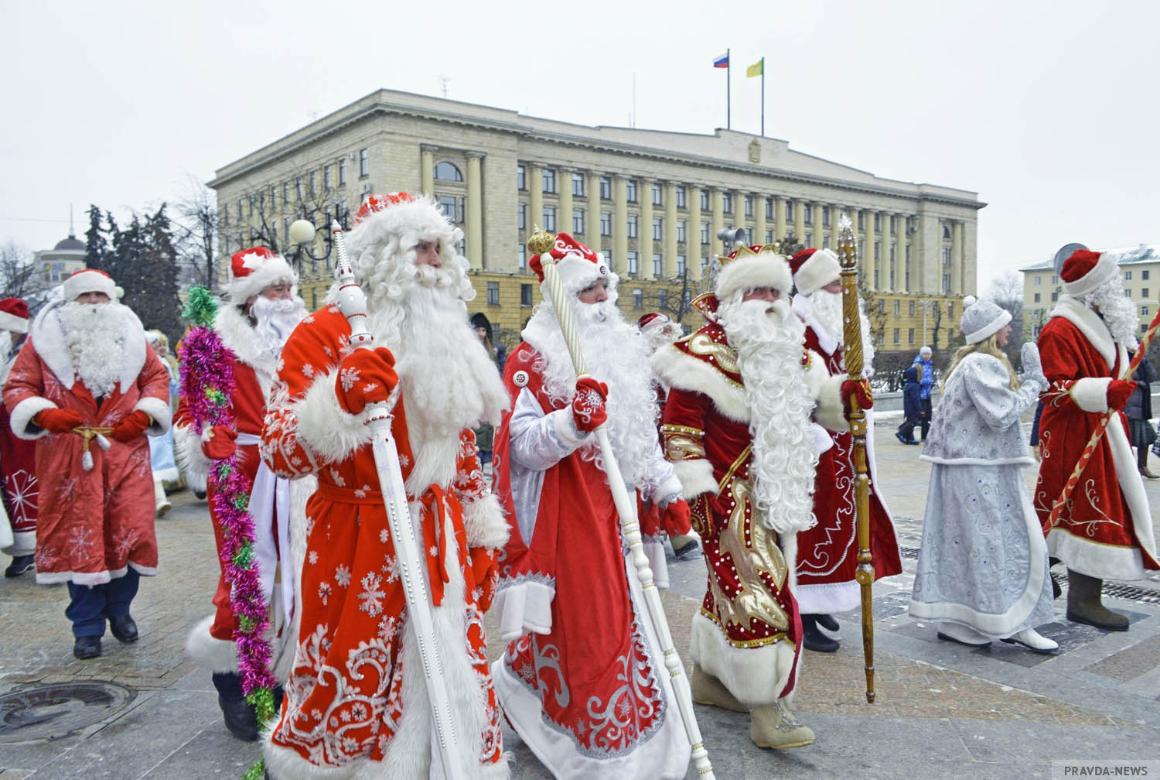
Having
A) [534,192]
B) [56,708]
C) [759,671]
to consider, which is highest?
[534,192]

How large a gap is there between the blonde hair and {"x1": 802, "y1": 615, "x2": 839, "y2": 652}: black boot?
1.73 m

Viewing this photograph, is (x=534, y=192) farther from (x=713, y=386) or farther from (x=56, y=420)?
(x=713, y=386)

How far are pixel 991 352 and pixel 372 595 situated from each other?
13.7 feet

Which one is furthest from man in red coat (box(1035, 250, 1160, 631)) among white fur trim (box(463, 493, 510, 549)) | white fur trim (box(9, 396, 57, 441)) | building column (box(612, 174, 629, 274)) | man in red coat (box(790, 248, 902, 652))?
building column (box(612, 174, 629, 274))

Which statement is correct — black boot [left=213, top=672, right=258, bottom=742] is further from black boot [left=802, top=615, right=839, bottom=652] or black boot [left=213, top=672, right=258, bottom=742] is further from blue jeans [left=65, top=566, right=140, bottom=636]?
black boot [left=802, top=615, right=839, bottom=652]

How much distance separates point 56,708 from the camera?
468 centimetres

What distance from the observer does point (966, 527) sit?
215 inches

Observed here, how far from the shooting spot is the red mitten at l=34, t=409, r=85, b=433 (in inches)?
216

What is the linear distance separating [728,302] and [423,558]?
2154 mm

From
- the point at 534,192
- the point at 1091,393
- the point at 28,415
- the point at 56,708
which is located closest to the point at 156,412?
the point at 28,415

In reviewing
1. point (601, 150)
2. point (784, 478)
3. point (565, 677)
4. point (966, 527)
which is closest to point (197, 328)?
point (565, 677)

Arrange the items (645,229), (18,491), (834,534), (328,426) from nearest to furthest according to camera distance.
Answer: (328,426) → (834,534) → (18,491) → (645,229)

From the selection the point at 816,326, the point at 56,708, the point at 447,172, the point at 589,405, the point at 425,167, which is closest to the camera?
the point at 589,405

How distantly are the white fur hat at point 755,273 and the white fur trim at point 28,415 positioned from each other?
4080 millimetres
